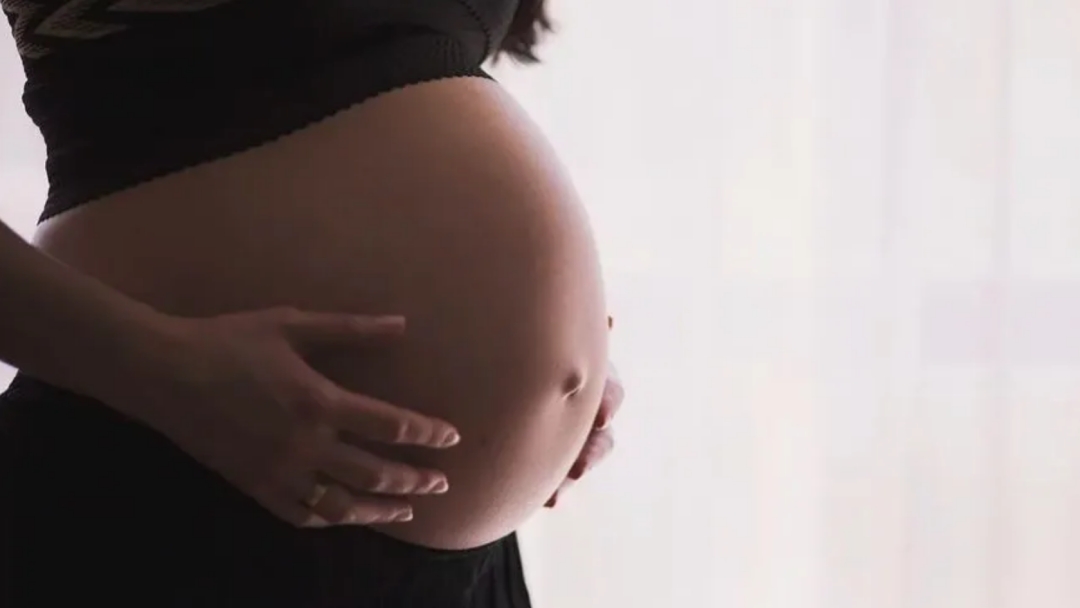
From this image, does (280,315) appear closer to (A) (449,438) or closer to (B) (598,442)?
(A) (449,438)

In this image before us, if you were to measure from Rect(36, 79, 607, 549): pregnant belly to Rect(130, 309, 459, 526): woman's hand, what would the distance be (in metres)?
0.06

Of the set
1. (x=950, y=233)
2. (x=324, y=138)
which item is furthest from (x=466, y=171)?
(x=950, y=233)

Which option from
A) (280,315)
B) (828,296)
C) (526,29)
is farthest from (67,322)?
(828,296)

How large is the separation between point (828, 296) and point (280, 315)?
793mm

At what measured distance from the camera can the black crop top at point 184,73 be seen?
638 mm

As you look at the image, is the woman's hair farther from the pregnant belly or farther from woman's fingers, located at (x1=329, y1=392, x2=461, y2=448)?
woman's fingers, located at (x1=329, y1=392, x2=461, y2=448)

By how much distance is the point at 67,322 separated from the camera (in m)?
0.53

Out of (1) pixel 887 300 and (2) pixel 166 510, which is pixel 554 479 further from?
(1) pixel 887 300

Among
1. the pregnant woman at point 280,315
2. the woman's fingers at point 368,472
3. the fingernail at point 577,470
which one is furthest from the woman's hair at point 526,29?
the woman's fingers at point 368,472

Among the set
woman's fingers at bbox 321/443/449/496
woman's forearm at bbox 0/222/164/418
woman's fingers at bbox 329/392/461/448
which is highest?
woman's forearm at bbox 0/222/164/418

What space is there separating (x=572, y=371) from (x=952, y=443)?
71 centimetres

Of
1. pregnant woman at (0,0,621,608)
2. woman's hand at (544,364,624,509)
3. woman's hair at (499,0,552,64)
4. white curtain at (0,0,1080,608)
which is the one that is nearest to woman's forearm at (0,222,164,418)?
pregnant woman at (0,0,621,608)

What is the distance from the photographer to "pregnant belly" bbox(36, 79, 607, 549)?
61cm

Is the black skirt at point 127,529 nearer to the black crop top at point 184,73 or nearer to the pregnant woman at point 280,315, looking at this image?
the pregnant woman at point 280,315
